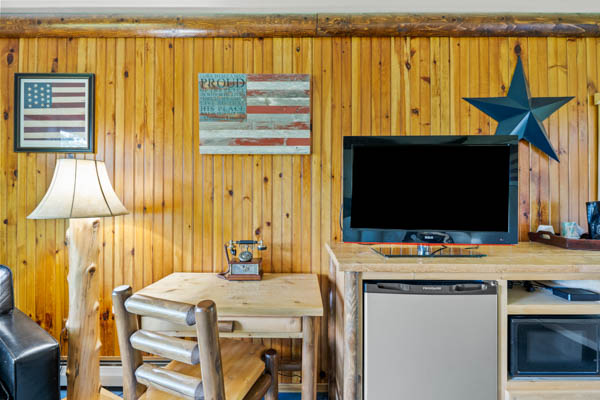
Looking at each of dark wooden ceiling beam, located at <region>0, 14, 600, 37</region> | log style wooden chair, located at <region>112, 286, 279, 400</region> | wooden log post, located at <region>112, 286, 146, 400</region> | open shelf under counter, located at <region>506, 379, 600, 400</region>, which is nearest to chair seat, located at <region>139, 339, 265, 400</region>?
log style wooden chair, located at <region>112, 286, 279, 400</region>

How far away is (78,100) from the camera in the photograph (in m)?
1.96

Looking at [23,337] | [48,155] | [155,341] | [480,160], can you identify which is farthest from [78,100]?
[480,160]

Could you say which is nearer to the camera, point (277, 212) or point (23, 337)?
point (23, 337)

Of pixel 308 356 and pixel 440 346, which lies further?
pixel 308 356

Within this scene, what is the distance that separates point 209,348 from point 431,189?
1.29 meters

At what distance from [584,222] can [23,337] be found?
3179 mm

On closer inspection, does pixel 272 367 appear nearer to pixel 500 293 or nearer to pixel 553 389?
pixel 500 293

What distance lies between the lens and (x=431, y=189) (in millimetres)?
1561

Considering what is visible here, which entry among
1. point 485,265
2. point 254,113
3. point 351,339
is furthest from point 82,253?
point 485,265

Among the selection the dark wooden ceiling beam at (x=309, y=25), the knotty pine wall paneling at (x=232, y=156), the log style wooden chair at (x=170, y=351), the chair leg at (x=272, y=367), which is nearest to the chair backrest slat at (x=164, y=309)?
the log style wooden chair at (x=170, y=351)

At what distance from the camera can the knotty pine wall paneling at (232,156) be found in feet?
6.43

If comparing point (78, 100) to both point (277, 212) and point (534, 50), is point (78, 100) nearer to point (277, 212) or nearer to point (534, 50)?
point (277, 212)

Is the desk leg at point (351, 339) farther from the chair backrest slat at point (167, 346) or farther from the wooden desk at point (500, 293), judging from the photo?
the chair backrest slat at point (167, 346)

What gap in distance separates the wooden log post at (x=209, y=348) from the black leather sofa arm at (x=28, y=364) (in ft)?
3.00
